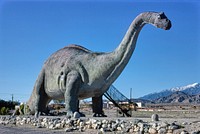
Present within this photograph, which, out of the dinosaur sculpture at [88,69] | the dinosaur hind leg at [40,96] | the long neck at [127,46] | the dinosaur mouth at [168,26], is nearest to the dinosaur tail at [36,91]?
the dinosaur hind leg at [40,96]

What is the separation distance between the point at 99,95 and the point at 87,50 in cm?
A: 210

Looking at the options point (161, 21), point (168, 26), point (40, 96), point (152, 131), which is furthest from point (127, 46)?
point (40, 96)

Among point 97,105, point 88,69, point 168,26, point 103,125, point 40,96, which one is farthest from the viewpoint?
point 40,96

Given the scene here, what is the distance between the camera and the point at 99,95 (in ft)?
44.6

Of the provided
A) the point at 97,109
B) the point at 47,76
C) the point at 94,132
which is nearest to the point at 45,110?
the point at 47,76

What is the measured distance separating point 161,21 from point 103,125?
12.2ft

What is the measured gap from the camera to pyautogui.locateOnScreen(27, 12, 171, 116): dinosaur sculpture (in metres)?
12.3

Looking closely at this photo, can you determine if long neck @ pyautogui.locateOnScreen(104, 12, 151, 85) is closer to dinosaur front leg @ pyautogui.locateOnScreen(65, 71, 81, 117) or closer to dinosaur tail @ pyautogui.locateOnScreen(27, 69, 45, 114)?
dinosaur front leg @ pyautogui.locateOnScreen(65, 71, 81, 117)

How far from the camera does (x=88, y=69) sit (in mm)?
13164

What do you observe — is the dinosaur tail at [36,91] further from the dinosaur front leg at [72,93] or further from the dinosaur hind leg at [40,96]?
the dinosaur front leg at [72,93]

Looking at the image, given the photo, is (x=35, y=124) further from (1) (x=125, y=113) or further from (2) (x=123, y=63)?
(1) (x=125, y=113)

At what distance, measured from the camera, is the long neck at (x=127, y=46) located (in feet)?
40.1

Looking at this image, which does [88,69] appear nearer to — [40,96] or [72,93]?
[72,93]

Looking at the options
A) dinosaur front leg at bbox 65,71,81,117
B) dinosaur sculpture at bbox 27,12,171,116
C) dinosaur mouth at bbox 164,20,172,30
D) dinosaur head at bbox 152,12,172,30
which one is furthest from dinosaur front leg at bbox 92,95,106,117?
dinosaur mouth at bbox 164,20,172,30
